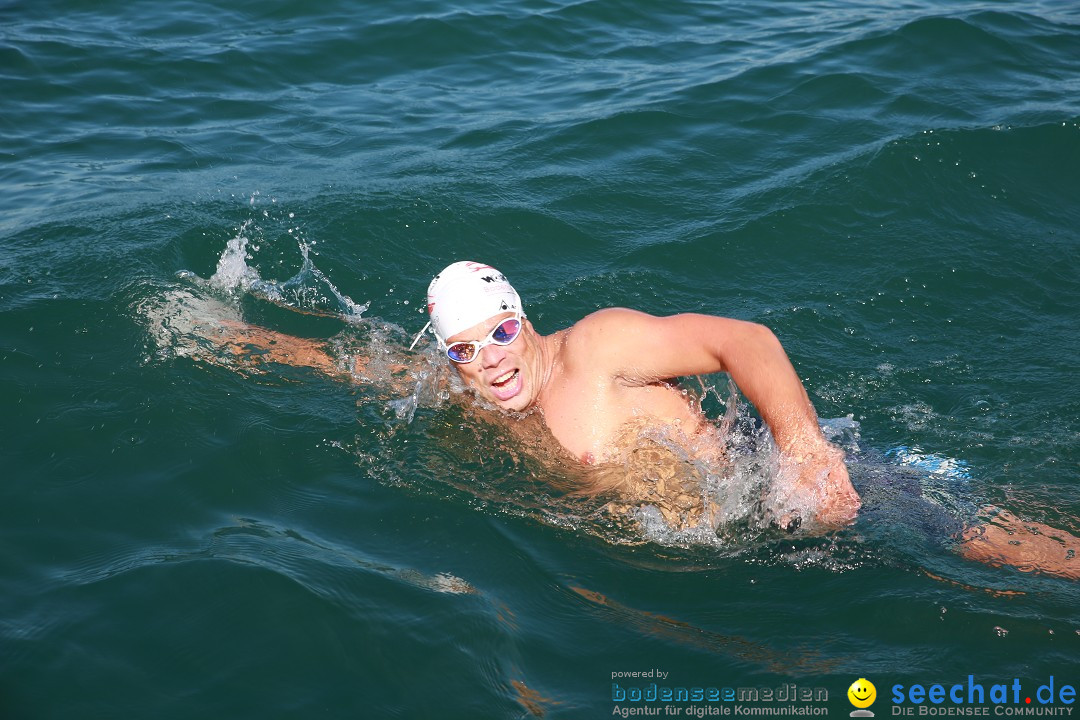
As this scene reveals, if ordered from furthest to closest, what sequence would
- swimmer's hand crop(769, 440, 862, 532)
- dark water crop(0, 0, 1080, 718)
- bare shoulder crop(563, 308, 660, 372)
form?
bare shoulder crop(563, 308, 660, 372) → swimmer's hand crop(769, 440, 862, 532) → dark water crop(0, 0, 1080, 718)

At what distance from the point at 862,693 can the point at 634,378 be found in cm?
188

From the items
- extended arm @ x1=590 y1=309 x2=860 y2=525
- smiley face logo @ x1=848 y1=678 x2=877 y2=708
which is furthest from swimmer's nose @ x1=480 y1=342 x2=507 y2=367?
smiley face logo @ x1=848 y1=678 x2=877 y2=708

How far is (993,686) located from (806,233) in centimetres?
500

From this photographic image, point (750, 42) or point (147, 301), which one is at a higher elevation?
point (750, 42)

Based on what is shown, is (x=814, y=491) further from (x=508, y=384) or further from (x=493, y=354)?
(x=493, y=354)

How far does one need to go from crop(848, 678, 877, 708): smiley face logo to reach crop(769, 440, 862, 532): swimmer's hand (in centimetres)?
103

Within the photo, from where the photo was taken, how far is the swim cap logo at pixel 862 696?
3.63 m

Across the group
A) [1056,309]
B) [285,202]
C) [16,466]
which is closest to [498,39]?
[285,202]

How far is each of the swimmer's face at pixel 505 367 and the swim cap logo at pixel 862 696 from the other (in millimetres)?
2279

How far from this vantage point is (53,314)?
22.0 feet

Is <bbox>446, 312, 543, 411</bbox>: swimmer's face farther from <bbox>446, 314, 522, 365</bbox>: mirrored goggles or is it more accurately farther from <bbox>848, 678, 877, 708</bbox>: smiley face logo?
<bbox>848, 678, 877, 708</bbox>: smiley face logo

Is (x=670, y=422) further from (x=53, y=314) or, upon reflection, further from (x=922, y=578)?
(x=53, y=314)

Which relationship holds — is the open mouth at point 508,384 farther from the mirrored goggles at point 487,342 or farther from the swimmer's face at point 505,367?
the mirrored goggles at point 487,342

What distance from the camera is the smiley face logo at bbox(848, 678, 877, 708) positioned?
3.66m
